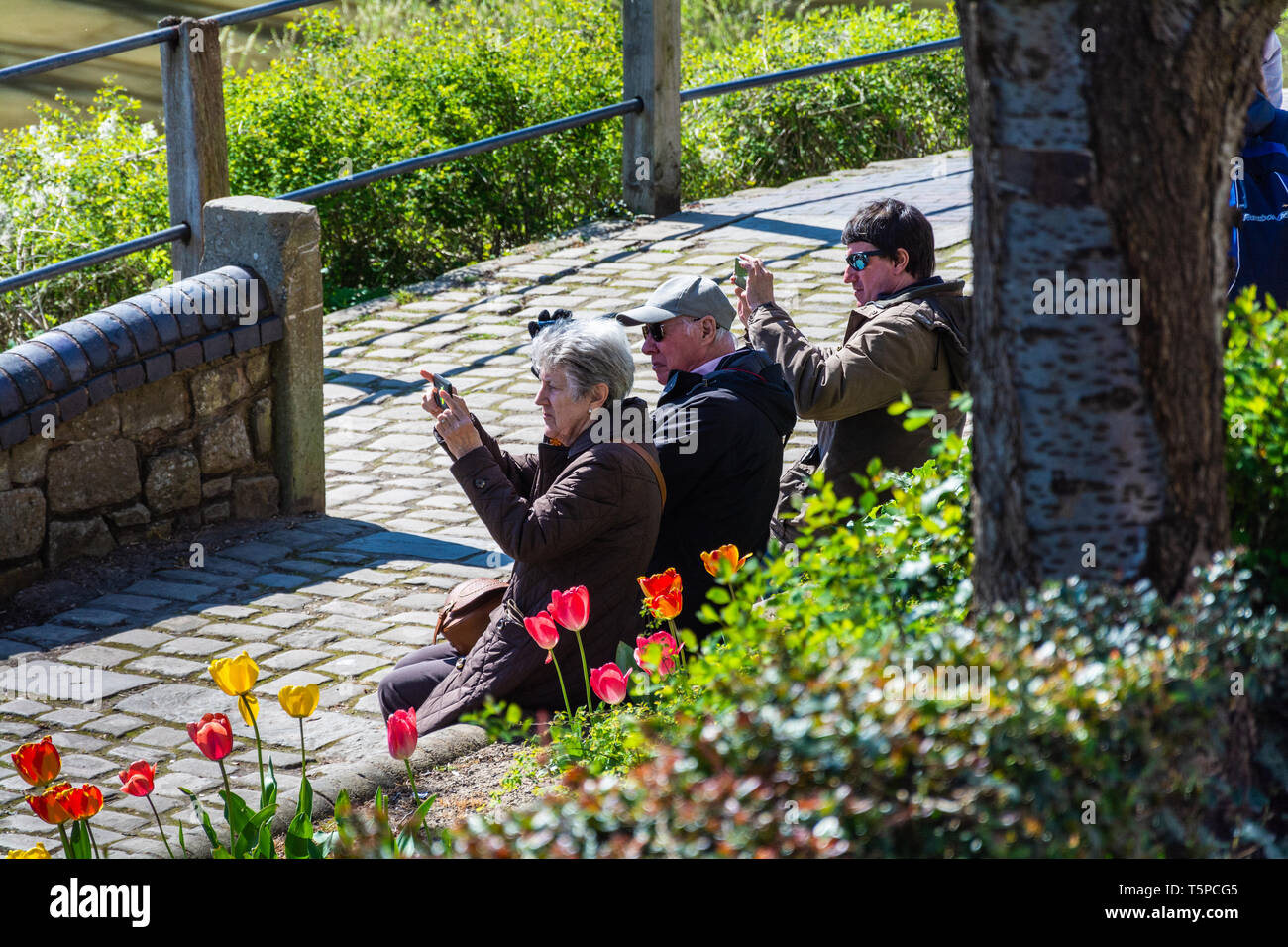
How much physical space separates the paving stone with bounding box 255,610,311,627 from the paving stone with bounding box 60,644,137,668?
18.1 inches

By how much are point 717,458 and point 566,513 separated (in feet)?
1.94

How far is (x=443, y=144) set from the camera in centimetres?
999

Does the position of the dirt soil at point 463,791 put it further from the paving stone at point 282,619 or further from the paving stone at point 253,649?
the paving stone at point 282,619

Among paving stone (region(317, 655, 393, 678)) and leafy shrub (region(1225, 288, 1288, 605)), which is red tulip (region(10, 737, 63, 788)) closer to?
paving stone (region(317, 655, 393, 678))

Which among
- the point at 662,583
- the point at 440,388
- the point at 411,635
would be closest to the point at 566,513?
the point at 440,388

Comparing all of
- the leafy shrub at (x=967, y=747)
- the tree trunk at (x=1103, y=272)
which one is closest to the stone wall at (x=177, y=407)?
the leafy shrub at (x=967, y=747)

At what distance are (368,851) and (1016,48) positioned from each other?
159 centimetres

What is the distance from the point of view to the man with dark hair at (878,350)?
432cm

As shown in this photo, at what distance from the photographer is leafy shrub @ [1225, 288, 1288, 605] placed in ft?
9.14

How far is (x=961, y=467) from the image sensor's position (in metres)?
3.00

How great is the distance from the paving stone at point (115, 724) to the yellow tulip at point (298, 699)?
182cm

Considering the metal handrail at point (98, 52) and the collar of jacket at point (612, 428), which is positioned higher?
the metal handrail at point (98, 52)

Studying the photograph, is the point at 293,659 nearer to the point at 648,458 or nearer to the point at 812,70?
the point at 648,458

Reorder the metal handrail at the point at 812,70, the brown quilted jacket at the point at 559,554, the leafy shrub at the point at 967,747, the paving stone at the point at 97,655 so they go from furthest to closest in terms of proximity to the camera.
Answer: the metal handrail at the point at 812,70
the paving stone at the point at 97,655
the brown quilted jacket at the point at 559,554
the leafy shrub at the point at 967,747
